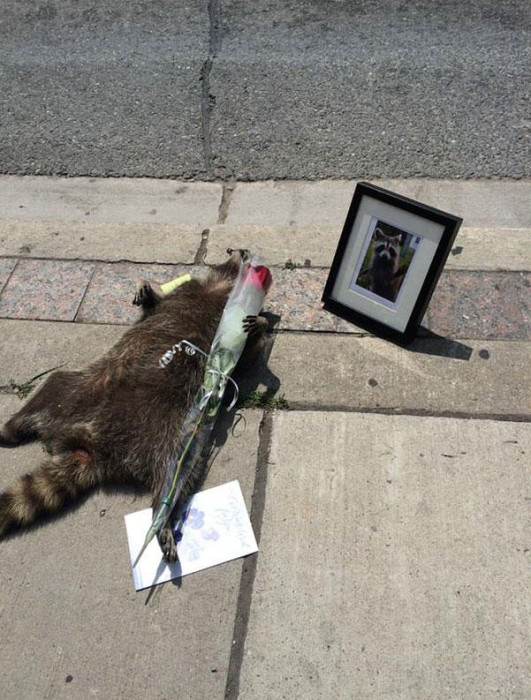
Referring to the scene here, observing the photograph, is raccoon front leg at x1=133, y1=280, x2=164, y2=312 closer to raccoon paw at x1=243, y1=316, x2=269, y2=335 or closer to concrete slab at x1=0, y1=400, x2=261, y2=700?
raccoon paw at x1=243, y1=316, x2=269, y2=335

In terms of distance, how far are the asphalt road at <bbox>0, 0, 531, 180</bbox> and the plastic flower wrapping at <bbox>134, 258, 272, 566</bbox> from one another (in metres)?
2.32

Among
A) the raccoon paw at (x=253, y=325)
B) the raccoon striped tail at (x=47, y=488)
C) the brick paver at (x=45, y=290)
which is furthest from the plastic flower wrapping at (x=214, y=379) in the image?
the brick paver at (x=45, y=290)

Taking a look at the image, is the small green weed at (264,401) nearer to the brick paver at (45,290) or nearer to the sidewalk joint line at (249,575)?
the sidewalk joint line at (249,575)

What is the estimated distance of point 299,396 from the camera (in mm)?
3164

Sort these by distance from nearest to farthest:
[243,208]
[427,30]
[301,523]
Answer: [301,523]
[243,208]
[427,30]

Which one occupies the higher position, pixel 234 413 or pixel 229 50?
pixel 229 50

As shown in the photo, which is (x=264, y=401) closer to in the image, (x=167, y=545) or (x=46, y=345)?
(x=167, y=545)

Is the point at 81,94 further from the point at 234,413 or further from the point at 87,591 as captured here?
the point at 87,591

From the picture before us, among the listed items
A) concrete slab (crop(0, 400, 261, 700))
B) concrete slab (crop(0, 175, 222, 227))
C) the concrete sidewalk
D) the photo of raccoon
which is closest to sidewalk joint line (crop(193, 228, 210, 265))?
the concrete sidewalk

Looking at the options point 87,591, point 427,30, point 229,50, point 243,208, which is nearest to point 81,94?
point 229,50

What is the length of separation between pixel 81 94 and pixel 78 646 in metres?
5.59

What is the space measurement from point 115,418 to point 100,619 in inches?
35.6

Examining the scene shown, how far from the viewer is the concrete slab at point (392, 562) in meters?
2.21

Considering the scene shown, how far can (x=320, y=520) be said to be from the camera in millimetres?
2646
